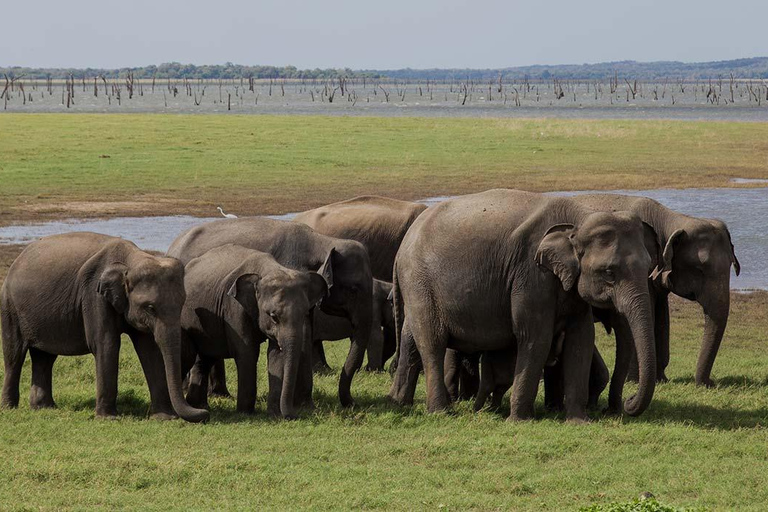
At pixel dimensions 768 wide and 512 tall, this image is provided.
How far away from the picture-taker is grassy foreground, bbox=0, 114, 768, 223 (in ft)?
113

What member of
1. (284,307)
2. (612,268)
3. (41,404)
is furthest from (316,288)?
(41,404)

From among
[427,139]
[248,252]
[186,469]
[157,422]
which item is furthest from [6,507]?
[427,139]

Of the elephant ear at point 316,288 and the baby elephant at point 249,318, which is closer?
the baby elephant at point 249,318

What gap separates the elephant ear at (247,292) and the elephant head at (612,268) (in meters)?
2.57

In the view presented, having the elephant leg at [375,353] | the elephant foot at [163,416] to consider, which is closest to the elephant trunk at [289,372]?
the elephant foot at [163,416]

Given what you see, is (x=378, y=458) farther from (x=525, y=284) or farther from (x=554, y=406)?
(x=554, y=406)

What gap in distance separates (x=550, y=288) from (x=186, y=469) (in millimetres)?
3726

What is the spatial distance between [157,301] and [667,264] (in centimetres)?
557

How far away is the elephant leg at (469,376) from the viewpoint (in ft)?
41.1

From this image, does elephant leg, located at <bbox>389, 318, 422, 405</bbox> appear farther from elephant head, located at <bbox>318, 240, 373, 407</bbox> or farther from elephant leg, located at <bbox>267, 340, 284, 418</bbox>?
elephant leg, located at <bbox>267, 340, 284, 418</bbox>

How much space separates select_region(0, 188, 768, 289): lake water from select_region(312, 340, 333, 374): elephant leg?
31.7 ft

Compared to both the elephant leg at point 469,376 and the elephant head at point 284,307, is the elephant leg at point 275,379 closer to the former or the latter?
the elephant head at point 284,307

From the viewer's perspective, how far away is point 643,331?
10.4 meters

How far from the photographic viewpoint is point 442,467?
31.3 feet
